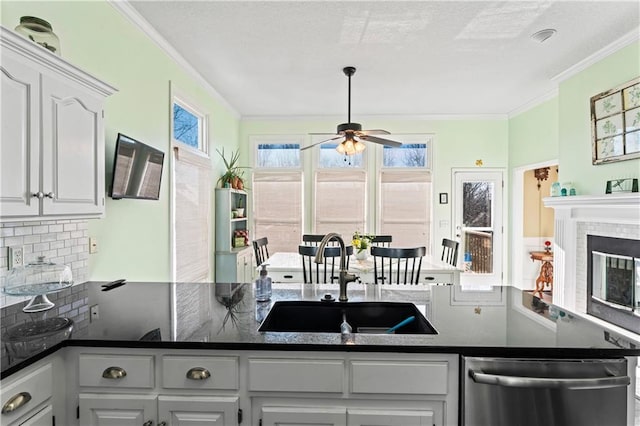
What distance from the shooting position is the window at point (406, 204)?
5.39m

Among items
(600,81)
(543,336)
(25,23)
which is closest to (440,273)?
(543,336)

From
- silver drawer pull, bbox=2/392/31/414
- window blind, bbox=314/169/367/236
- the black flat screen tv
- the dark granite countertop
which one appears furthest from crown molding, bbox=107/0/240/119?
silver drawer pull, bbox=2/392/31/414

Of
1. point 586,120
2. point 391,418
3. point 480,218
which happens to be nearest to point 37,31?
point 391,418

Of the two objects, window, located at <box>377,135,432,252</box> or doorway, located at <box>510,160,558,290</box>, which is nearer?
window, located at <box>377,135,432,252</box>

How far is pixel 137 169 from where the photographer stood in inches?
95.7

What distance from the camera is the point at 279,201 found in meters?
5.48

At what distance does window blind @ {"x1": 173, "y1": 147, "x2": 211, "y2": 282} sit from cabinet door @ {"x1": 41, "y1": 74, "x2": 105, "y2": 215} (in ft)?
5.17

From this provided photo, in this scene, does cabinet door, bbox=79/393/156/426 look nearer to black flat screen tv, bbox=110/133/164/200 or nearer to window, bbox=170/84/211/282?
black flat screen tv, bbox=110/133/164/200

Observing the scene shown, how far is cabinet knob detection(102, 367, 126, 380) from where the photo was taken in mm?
1248

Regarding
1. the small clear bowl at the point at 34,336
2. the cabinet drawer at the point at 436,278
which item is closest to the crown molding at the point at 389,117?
the cabinet drawer at the point at 436,278

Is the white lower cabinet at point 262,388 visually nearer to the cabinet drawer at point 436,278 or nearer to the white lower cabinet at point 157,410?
the white lower cabinet at point 157,410

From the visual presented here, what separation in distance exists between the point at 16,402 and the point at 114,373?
267 millimetres

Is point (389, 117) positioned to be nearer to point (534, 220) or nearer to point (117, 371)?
point (534, 220)

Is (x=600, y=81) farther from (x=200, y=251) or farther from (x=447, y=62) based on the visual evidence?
(x=200, y=251)
